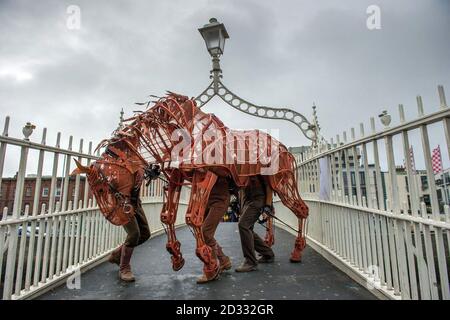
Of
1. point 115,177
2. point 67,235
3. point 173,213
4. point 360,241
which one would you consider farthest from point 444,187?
point 67,235

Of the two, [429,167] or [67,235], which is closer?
[429,167]

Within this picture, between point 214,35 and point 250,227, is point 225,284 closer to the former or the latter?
point 250,227

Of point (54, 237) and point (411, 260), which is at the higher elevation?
point (54, 237)

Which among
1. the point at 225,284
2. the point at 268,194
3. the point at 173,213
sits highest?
the point at 268,194

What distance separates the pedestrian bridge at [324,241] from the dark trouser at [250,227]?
31cm

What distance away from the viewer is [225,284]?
3631 mm

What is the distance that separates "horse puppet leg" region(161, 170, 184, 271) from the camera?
12.2ft

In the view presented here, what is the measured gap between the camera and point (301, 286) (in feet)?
11.6

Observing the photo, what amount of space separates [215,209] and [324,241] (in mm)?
2471

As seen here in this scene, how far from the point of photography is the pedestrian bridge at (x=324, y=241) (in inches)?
101

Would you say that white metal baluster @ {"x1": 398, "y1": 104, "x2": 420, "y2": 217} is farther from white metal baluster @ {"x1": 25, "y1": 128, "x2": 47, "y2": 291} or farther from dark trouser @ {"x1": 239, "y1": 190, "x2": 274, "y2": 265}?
white metal baluster @ {"x1": 25, "y1": 128, "x2": 47, "y2": 291}
